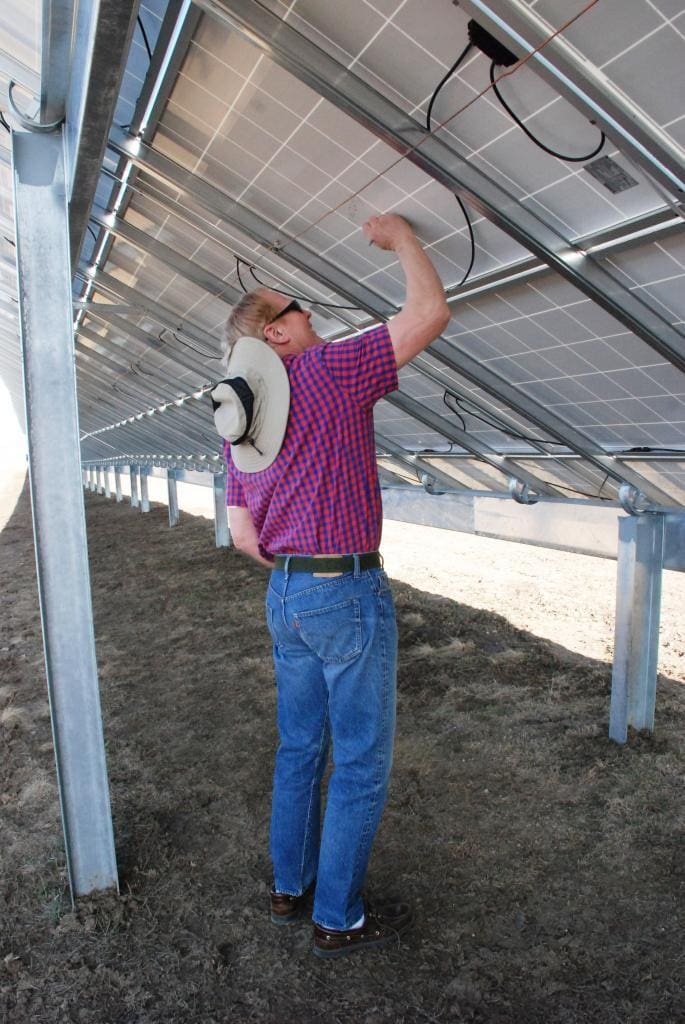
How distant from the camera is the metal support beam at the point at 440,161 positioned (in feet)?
9.45

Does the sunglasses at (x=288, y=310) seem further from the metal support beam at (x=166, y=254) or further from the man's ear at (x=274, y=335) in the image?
the metal support beam at (x=166, y=254)

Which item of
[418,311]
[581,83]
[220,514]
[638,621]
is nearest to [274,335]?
[418,311]

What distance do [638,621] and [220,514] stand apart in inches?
325

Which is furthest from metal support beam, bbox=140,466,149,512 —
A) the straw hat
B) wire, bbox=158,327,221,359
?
the straw hat

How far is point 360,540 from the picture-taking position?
2529 mm

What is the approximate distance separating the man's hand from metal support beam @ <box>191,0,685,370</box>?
2.49 feet

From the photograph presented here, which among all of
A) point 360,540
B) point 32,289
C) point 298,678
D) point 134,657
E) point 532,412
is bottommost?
point 134,657

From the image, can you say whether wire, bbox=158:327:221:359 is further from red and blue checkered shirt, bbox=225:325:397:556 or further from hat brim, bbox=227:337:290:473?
red and blue checkered shirt, bbox=225:325:397:556

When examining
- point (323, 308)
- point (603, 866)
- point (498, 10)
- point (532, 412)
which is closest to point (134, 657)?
point (323, 308)

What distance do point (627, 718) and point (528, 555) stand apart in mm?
6393

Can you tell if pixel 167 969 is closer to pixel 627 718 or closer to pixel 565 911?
pixel 565 911

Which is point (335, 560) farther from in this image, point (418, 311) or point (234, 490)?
point (418, 311)

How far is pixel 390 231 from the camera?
2.47 metres

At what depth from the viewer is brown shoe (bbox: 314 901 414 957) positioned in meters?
2.64
